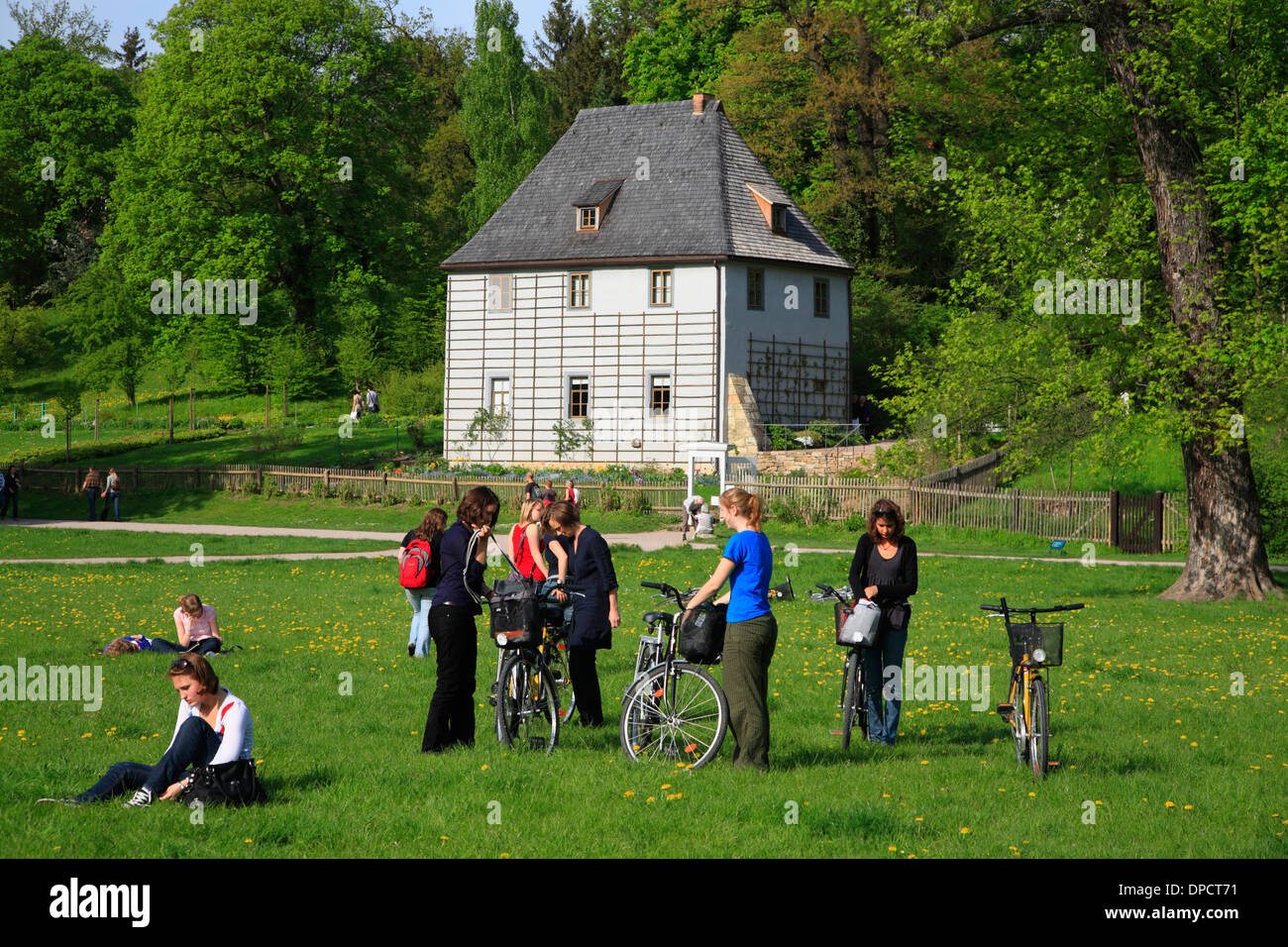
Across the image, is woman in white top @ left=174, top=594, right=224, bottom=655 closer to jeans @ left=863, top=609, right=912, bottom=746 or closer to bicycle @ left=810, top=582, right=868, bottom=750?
bicycle @ left=810, top=582, right=868, bottom=750

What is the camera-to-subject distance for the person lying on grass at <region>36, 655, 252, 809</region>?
8406 millimetres

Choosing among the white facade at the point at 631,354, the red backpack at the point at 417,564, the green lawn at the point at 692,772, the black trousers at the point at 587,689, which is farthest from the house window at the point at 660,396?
the black trousers at the point at 587,689

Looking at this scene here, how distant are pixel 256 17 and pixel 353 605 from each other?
4328cm

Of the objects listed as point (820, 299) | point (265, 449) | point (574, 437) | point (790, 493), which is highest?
point (820, 299)

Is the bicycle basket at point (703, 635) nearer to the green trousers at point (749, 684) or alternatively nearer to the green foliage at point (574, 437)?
the green trousers at point (749, 684)

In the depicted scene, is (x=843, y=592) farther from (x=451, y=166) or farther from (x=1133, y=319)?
(x=451, y=166)

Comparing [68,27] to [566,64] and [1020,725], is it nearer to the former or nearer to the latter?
[566,64]

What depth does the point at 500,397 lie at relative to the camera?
48656mm

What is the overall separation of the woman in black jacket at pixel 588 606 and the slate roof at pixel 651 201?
113 feet

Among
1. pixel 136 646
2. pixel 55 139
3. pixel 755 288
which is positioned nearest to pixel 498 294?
pixel 755 288

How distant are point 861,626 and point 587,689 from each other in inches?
91.3

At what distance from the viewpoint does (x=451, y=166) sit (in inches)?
3137

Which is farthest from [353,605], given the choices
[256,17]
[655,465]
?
[256,17]
